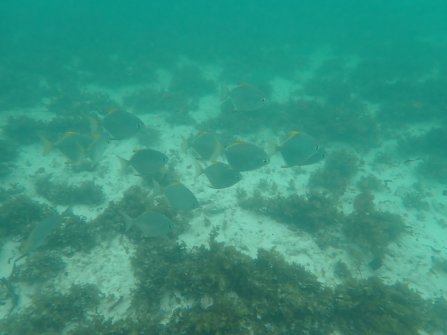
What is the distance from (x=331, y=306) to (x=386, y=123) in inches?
492

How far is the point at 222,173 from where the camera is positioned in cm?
601

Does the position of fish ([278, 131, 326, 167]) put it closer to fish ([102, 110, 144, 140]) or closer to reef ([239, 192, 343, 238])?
reef ([239, 192, 343, 238])

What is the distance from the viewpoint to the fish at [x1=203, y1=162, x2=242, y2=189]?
598 centimetres

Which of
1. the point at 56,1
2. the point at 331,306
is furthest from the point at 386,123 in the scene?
the point at 56,1

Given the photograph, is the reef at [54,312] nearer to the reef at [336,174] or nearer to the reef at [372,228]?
the reef at [372,228]

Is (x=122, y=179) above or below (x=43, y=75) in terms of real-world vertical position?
below

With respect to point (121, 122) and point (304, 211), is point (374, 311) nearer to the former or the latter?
point (304, 211)

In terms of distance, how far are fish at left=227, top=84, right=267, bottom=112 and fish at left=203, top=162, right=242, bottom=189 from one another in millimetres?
2359

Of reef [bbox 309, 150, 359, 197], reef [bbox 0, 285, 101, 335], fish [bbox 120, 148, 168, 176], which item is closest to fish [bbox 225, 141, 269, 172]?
fish [bbox 120, 148, 168, 176]

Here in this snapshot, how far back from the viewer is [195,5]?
5597cm

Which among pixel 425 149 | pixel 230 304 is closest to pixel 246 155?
pixel 230 304

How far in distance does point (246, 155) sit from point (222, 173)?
2.31 feet

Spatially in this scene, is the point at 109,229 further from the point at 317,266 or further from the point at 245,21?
the point at 245,21

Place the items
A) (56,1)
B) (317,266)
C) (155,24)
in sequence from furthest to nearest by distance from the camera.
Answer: (56,1)
(155,24)
(317,266)
